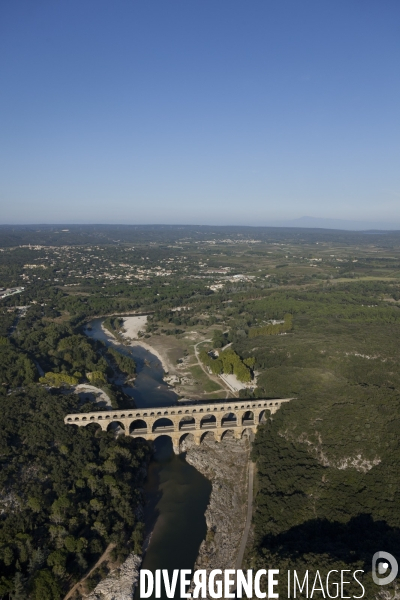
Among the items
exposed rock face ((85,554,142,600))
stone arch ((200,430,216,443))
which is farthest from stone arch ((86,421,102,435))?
exposed rock face ((85,554,142,600))

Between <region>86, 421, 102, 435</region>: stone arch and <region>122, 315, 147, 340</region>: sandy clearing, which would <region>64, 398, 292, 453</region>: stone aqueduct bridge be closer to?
<region>86, 421, 102, 435</region>: stone arch

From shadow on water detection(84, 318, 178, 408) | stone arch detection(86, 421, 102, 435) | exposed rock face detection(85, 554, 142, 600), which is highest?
stone arch detection(86, 421, 102, 435)

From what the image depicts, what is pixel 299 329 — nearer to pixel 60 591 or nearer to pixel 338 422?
pixel 338 422

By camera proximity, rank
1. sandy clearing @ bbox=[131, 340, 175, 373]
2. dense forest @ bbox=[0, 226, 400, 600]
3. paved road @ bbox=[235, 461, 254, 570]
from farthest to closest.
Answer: sandy clearing @ bbox=[131, 340, 175, 373] < paved road @ bbox=[235, 461, 254, 570] < dense forest @ bbox=[0, 226, 400, 600]

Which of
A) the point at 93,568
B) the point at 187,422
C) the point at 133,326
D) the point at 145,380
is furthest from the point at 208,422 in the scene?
the point at 133,326

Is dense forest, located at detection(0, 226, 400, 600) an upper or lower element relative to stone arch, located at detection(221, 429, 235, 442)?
upper

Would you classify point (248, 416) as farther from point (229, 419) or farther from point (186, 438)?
point (186, 438)

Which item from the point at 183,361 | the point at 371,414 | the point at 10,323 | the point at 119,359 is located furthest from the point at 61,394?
the point at 10,323
